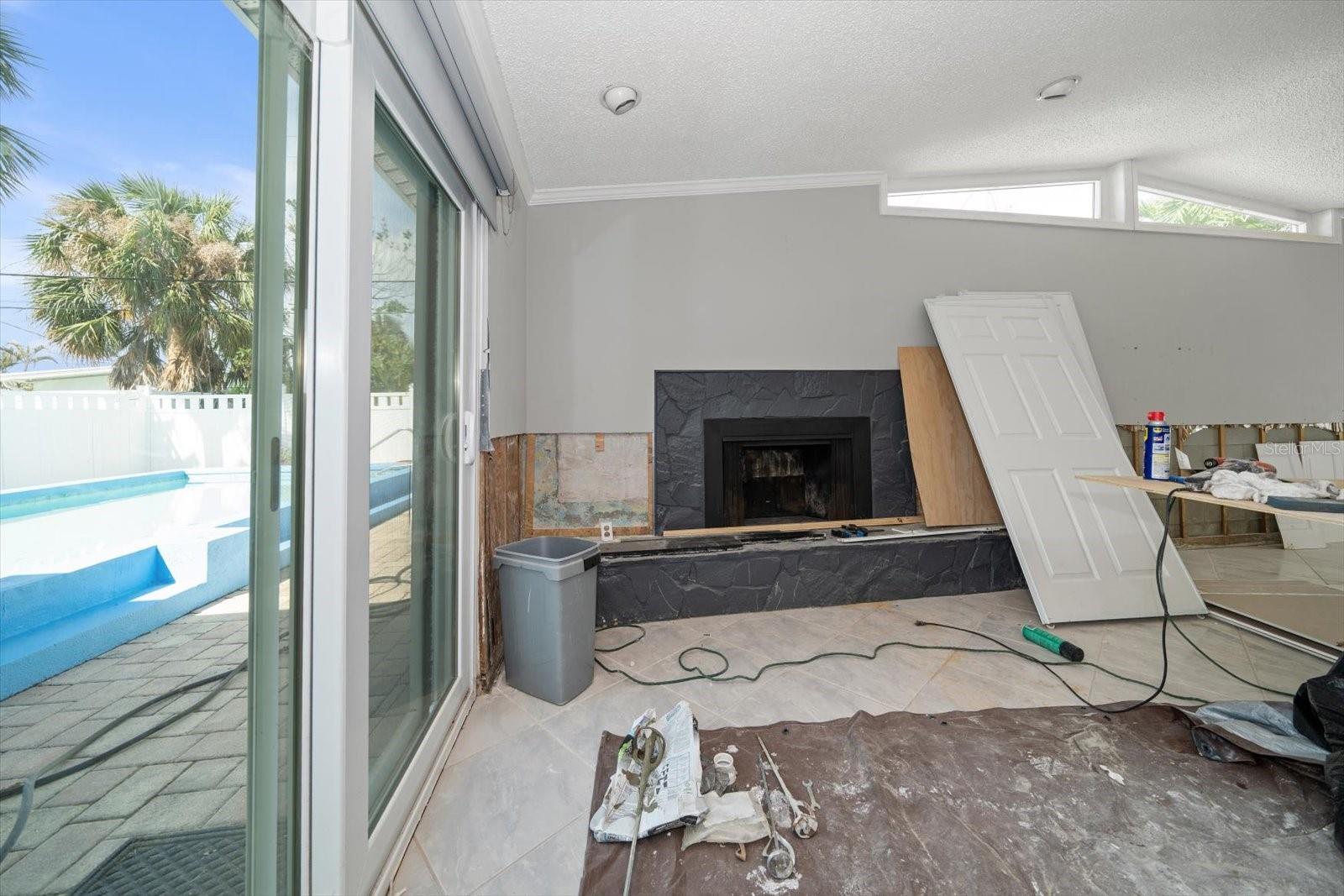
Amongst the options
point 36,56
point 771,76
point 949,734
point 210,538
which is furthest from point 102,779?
point 771,76

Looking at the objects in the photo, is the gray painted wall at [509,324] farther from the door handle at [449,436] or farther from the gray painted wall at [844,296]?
the door handle at [449,436]

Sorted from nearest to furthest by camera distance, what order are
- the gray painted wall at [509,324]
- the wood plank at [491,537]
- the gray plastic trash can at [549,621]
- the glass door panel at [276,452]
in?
the glass door panel at [276,452] < the gray plastic trash can at [549,621] < the wood plank at [491,537] < the gray painted wall at [509,324]

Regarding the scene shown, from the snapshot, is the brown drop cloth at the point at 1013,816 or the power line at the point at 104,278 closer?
the power line at the point at 104,278

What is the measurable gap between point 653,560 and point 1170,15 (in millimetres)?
3361

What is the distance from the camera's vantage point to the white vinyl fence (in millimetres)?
539

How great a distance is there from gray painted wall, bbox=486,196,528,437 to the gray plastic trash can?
63 cm

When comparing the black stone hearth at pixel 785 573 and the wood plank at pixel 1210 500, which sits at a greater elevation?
the wood plank at pixel 1210 500

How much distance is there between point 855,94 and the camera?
7.66 feet

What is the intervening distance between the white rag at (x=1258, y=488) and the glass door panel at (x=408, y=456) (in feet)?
8.78

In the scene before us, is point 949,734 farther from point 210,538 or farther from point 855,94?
point 855,94

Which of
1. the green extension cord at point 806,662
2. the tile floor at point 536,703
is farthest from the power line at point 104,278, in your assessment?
the green extension cord at point 806,662

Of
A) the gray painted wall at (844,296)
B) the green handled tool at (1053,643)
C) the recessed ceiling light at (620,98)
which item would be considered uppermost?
the recessed ceiling light at (620,98)

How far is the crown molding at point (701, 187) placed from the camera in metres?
2.93

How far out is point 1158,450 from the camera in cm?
206
